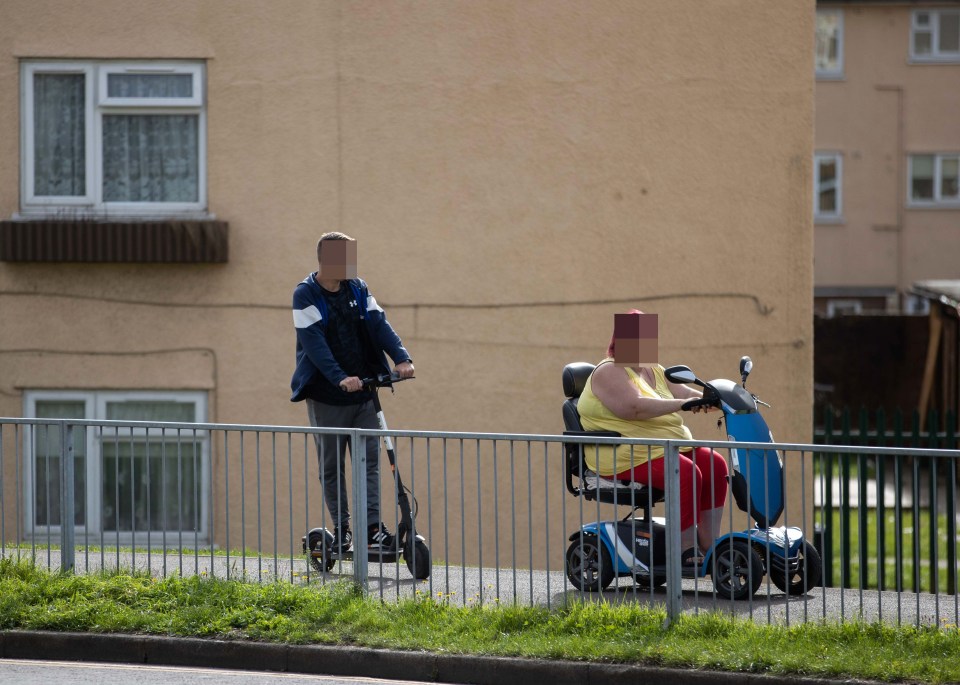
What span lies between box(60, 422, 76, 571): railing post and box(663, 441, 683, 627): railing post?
3260 mm

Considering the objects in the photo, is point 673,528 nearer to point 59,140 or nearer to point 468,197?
point 468,197

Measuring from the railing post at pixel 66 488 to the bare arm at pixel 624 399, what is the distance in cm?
293

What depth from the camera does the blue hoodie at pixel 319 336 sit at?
298 inches

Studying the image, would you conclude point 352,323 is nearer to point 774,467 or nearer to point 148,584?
point 148,584

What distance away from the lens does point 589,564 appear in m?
7.12

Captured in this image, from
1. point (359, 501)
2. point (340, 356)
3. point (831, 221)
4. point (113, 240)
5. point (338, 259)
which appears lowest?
point (359, 501)

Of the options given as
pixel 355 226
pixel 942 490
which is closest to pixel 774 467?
pixel 355 226

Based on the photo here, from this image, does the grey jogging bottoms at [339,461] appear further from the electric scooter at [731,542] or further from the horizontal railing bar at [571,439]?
the electric scooter at [731,542]

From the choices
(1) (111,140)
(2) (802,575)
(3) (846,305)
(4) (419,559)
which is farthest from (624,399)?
(3) (846,305)

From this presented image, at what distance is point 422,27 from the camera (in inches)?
440

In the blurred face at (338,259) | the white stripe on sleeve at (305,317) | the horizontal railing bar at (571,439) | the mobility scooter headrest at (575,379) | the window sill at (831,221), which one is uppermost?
the window sill at (831,221)

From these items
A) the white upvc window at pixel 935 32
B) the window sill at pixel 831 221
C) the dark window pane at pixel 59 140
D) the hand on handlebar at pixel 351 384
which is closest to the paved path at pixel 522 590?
the hand on handlebar at pixel 351 384

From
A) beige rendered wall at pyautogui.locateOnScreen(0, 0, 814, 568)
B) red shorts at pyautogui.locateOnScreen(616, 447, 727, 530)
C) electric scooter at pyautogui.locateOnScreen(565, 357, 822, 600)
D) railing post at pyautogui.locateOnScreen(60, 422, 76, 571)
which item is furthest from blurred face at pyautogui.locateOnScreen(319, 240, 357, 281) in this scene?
beige rendered wall at pyautogui.locateOnScreen(0, 0, 814, 568)

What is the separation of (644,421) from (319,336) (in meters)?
1.90
